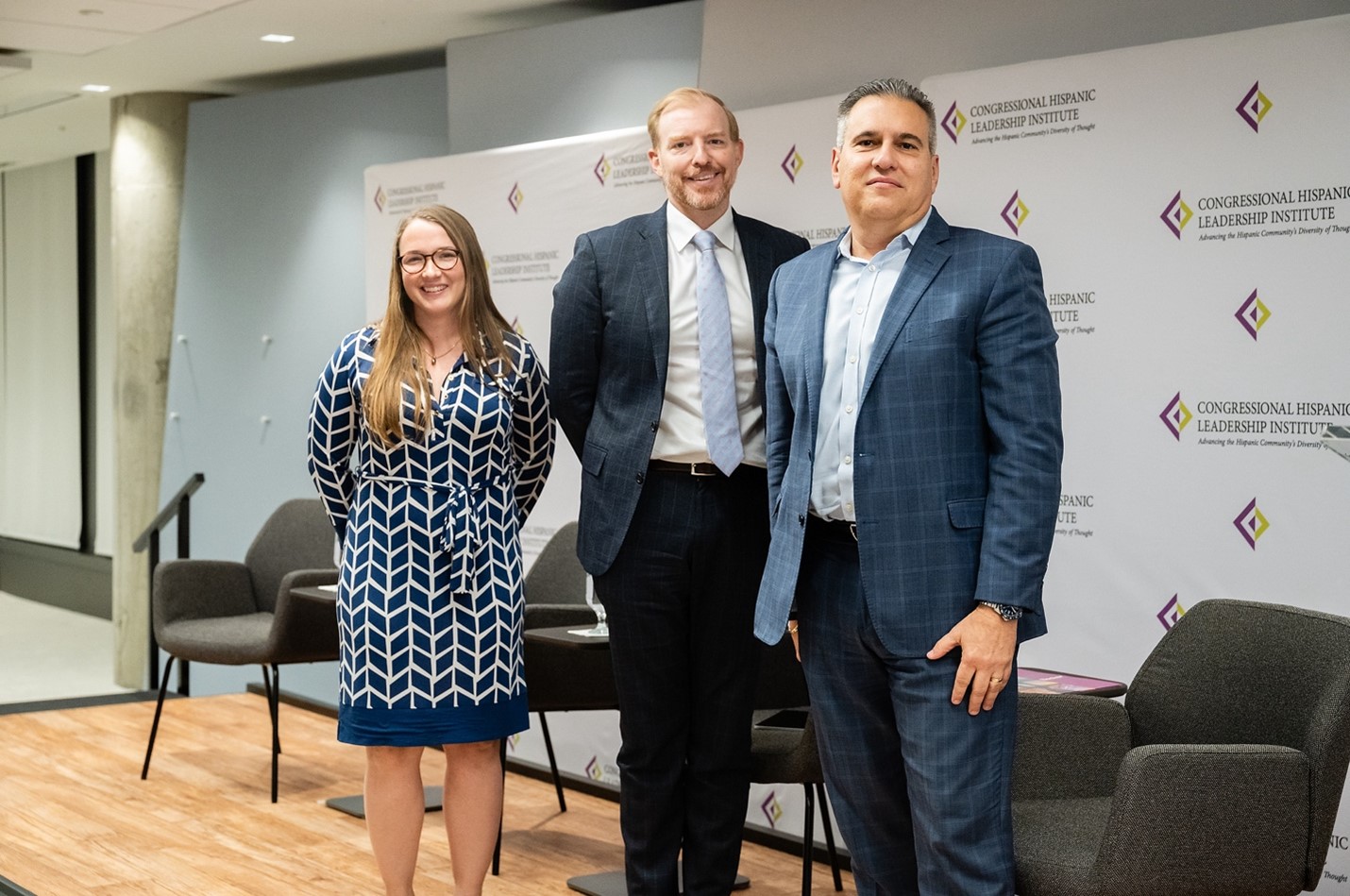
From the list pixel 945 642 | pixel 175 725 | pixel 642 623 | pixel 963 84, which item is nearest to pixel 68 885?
pixel 642 623

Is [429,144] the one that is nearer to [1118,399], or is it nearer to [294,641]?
[294,641]

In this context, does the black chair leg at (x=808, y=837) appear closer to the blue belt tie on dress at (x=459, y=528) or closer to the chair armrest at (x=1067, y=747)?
the chair armrest at (x=1067, y=747)

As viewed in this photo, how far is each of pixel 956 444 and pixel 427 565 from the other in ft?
4.57

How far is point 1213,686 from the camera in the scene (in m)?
2.96

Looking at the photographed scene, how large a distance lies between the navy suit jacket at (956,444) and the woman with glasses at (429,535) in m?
1.19

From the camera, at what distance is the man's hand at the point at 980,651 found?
241 centimetres

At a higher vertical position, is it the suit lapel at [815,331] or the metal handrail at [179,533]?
the suit lapel at [815,331]

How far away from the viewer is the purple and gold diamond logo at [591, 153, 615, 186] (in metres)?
5.35

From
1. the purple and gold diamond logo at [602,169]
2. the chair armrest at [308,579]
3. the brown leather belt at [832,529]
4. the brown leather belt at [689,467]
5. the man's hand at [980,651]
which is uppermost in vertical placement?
the purple and gold diamond logo at [602,169]

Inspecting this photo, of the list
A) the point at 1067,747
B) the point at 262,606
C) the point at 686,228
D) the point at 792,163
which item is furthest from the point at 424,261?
the point at 262,606

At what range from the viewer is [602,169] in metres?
5.38

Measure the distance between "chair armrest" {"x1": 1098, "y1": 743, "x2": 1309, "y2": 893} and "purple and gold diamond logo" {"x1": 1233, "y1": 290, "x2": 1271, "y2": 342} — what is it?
53.6 inches

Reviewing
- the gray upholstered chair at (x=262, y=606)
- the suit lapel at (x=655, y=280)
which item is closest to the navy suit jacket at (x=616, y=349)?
the suit lapel at (x=655, y=280)

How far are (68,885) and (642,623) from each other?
2.06 meters
